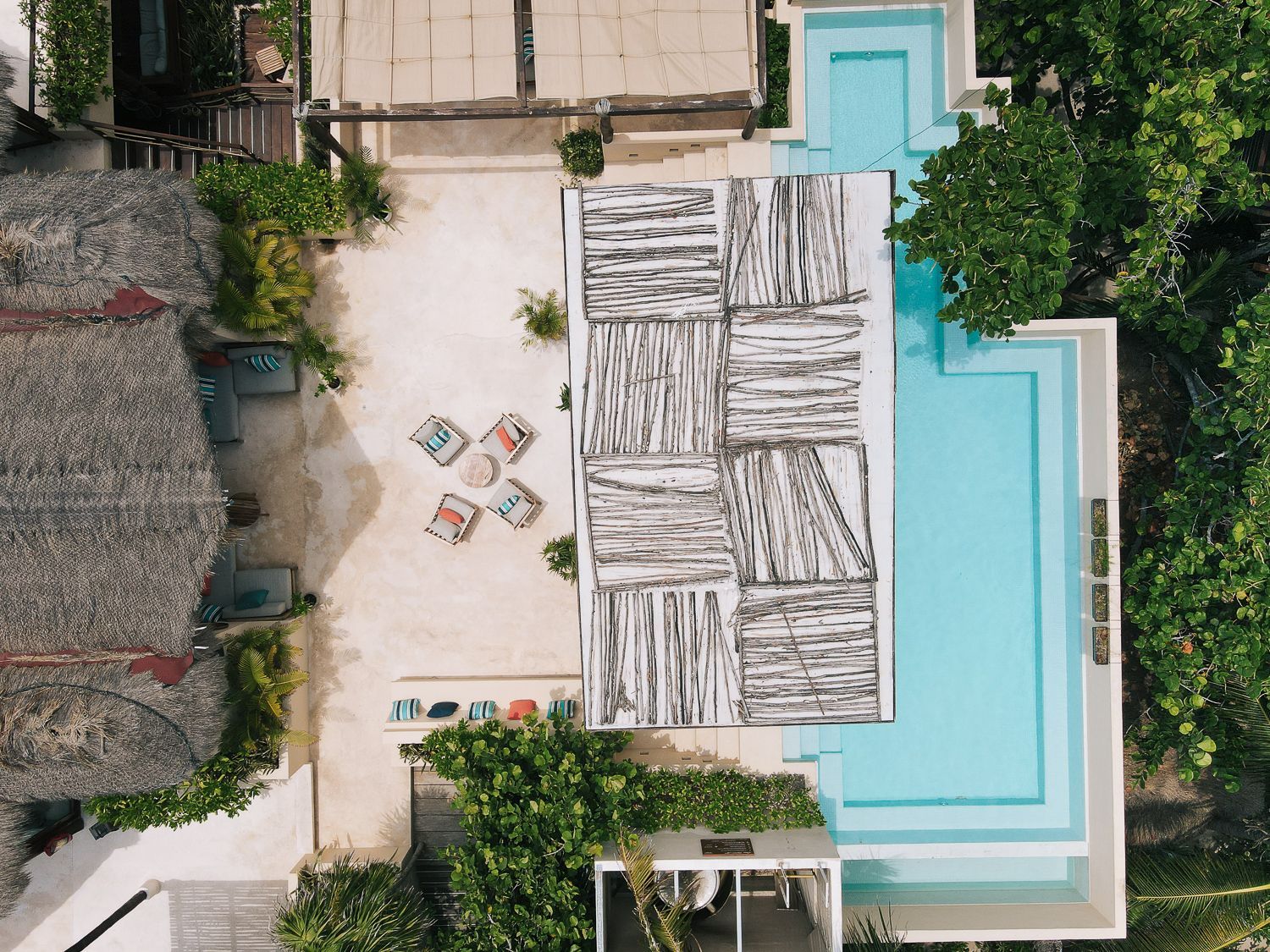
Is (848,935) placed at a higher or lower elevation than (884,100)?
lower

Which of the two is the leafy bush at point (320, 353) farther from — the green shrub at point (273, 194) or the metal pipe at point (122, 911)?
the metal pipe at point (122, 911)

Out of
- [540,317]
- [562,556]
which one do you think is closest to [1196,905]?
[562,556]

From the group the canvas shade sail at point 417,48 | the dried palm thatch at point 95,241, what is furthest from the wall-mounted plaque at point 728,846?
the canvas shade sail at point 417,48

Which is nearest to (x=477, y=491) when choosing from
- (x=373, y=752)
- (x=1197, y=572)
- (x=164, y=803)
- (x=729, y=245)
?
(x=373, y=752)

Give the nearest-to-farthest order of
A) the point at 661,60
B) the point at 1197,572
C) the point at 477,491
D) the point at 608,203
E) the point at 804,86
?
the point at 608,203, the point at 1197,572, the point at 661,60, the point at 804,86, the point at 477,491

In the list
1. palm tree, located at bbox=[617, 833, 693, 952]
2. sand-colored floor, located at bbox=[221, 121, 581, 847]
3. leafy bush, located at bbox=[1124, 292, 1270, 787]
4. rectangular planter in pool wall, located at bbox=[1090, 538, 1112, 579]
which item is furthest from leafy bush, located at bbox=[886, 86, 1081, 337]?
palm tree, located at bbox=[617, 833, 693, 952]

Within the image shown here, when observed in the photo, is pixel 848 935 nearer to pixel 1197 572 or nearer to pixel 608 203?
pixel 1197 572

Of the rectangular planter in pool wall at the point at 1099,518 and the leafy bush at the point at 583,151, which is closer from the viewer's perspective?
the rectangular planter in pool wall at the point at 1099,518
